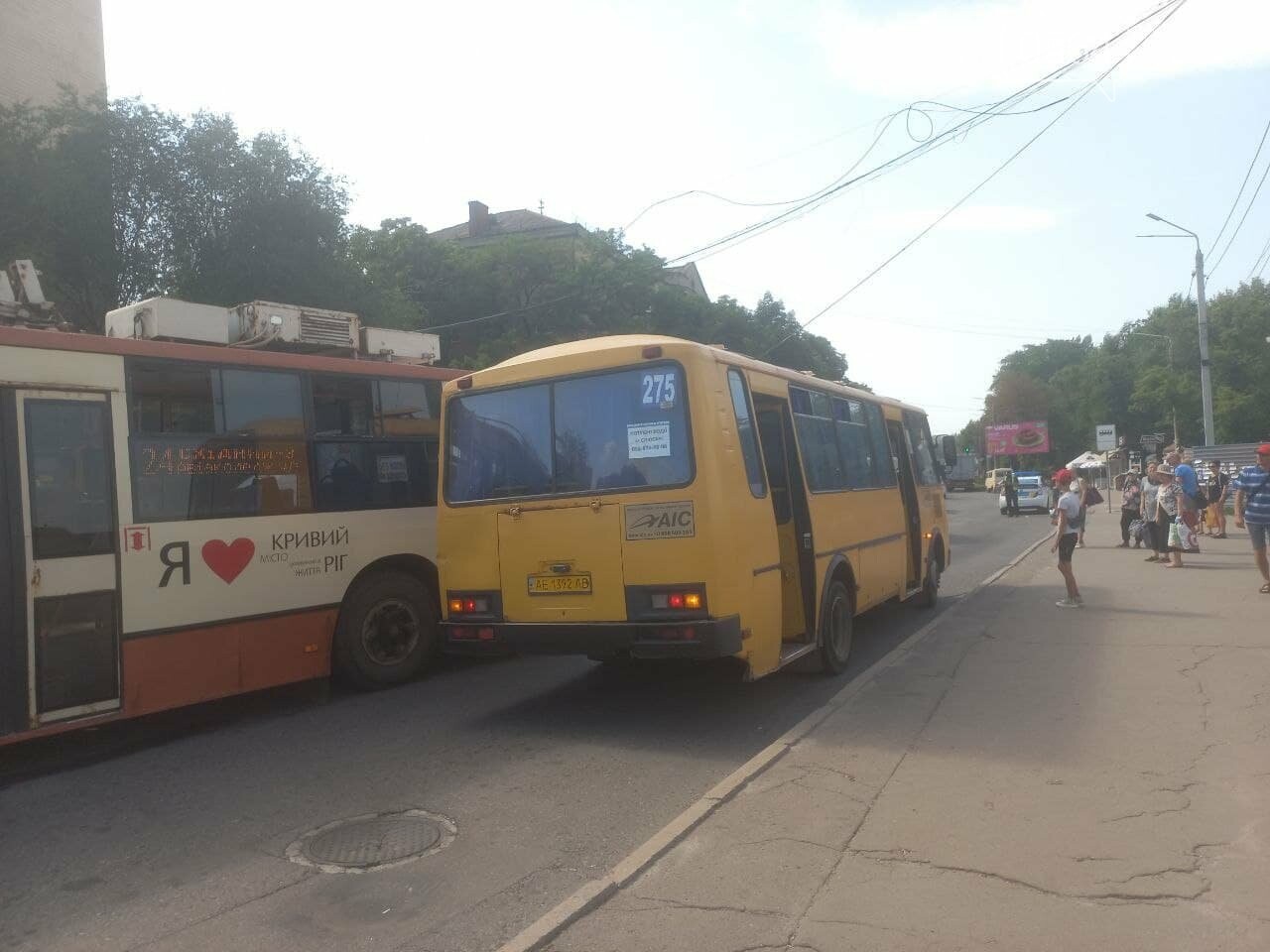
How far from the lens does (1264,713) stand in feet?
21.9

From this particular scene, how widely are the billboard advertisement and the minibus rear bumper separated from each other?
3490 inches

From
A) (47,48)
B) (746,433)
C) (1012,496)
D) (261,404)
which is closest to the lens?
(746,433)

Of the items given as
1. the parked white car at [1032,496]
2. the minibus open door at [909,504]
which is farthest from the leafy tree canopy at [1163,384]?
the minibus open door at [909,504]

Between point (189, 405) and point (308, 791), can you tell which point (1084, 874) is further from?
point (189, 405)

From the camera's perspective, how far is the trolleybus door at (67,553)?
21.0 feet

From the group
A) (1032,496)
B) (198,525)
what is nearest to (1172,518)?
(198,525)

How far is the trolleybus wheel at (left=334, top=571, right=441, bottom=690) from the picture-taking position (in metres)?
8.55

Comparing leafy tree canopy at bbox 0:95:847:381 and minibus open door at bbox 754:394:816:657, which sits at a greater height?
leafy tree canopy at bbox 0:95:847:381

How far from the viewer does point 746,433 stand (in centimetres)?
751

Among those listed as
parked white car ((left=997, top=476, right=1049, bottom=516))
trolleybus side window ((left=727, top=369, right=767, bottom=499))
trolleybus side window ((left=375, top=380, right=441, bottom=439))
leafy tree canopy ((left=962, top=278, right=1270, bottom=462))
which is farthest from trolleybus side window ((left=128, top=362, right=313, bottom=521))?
leafy tree canopy ((left=962, top=278, right=1270, bottom=462))

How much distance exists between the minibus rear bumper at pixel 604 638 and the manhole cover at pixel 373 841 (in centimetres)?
184

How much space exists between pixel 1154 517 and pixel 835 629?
10.5 metres

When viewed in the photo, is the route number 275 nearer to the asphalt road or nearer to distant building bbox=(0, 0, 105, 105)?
the asphalt road

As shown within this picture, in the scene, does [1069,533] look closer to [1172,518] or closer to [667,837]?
[1172,518]
